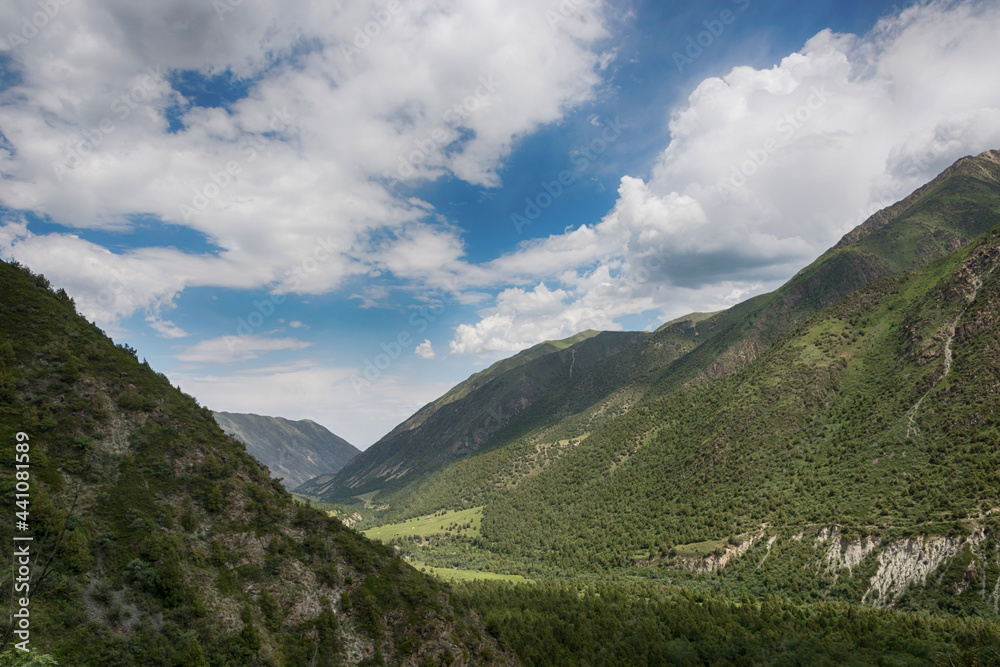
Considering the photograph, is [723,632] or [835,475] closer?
[723,632]

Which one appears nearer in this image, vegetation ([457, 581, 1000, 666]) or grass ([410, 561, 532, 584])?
vegetation ([457, 581, 1000, 666])

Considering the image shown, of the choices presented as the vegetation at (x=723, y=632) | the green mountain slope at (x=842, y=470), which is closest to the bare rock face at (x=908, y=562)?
the green mountain slope at (x=842, y=470)

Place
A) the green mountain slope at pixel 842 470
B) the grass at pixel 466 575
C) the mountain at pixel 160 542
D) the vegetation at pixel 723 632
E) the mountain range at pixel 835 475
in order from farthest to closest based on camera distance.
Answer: the grass at pixel 466 575 < the mountain range at pixel 835 475 < the green mountain slope at pixel 842 470 < the vegetation at pixel 723 632 < the mountain at pixel 160 542

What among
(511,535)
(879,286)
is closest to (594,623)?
(511,535)

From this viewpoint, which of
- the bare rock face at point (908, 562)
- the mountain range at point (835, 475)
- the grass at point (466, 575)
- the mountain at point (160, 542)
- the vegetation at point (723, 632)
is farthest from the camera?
the grass at point (466, 575)

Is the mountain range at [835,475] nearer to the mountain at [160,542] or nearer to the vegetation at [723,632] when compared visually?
the vegetation at [723,632]

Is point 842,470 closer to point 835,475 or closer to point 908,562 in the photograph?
point 835,475

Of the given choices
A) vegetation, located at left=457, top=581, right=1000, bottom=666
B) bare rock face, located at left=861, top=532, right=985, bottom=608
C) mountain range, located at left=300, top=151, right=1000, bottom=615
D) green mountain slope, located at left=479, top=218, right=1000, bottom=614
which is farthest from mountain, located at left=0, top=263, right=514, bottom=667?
mountain range, located at left=300, top=151, right=1000, bottom=615

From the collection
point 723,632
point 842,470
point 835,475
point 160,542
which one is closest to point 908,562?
point 835,475

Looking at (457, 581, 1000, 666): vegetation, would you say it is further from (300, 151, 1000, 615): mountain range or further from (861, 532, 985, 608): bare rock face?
(300, 151, 1000, 615): mountain range
